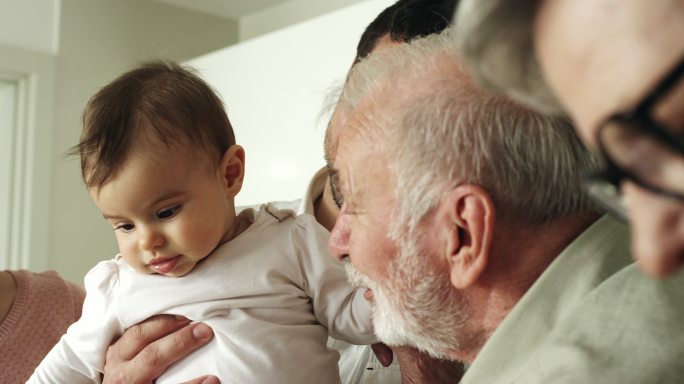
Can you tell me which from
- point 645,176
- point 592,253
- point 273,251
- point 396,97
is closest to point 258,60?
point 273,251

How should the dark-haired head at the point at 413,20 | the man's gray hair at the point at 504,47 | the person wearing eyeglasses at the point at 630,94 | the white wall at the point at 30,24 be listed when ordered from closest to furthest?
the person wearing eyeglasses at the point at 630,94, the man's gray hair at the point at 504,47, the dark-haired head at the point at 413,20, the white wall at the point at 30,24

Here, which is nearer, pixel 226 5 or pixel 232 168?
pixel 232 168

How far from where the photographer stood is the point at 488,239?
85cm

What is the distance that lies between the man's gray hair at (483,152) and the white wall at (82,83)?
251 centimetres

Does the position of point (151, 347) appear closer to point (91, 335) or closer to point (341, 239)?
point (91, 335)

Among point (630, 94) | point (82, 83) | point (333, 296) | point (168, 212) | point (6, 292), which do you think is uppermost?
point (630, 94)

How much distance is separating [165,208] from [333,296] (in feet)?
0.99

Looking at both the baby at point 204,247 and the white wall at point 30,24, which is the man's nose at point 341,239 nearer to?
the baby at point 204,247

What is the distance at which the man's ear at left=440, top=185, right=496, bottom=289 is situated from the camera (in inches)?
33.2

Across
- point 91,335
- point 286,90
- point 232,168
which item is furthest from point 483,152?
point 286,90

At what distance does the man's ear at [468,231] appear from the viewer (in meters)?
0.84

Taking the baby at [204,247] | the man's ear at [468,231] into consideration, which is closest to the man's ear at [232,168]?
the baby at [204,247]

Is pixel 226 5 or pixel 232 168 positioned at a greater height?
pixel 226 5

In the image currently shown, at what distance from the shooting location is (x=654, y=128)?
396mm
